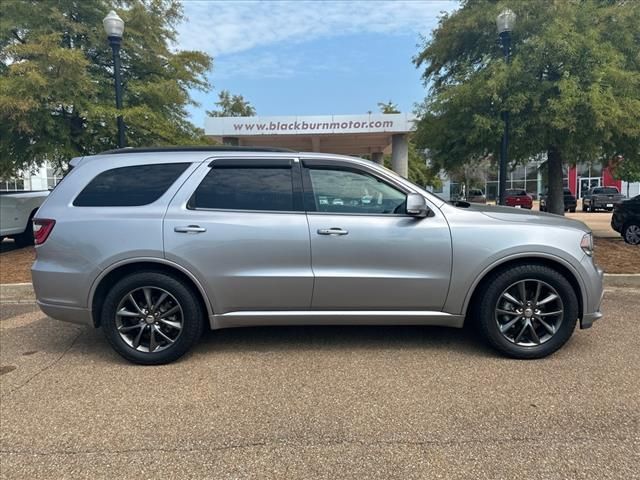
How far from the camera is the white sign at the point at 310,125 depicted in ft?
52.5

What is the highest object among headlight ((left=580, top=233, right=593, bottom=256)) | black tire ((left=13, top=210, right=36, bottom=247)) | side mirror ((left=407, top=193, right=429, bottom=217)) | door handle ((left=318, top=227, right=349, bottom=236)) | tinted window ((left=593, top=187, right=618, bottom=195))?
tinted window ((left=593, top=187, right=618, bottom=195))

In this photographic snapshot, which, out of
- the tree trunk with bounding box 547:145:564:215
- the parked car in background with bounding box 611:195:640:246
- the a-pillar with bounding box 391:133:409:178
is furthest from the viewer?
the a-pillar with bounding box 391:133:409:178

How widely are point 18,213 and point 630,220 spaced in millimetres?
14065

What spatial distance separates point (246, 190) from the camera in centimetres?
415

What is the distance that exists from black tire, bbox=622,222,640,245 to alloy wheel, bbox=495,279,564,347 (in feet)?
28.1

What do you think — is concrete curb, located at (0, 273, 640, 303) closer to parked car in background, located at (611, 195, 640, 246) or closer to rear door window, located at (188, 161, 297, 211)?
rear door window, located at (188, 161, 297, 211)

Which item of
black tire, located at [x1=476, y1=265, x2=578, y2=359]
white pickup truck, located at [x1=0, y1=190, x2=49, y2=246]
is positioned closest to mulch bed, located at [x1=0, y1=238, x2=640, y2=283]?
white pickup truck, located at [x1=0, y1=190, x2=49, y2=246]

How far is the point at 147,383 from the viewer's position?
372 cm

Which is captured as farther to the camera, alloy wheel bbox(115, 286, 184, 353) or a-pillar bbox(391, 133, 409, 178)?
a-pillar bbox(391, 133, 409, 178)

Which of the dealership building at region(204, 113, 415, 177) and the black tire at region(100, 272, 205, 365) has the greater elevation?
the dealership building at region(204, 113, 415, 177)

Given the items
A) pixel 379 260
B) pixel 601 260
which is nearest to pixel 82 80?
pixel 379 260

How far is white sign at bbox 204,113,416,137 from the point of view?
1599 centimetres

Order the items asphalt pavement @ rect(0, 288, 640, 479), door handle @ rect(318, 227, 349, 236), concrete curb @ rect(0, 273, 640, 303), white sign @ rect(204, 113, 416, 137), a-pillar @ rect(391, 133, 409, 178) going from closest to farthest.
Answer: asphalt pavement @ rect(0, 288, 640, 479), door handle @ rect(318, 227, 349, 236), concrete curb @ rect(0, 273, 640, 303), white sign @ rect(204, 113, 416, 137), a-pillar @ rect(391, 133, 409, 178)

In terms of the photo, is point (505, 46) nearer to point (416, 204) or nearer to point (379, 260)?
point (416, 204)
